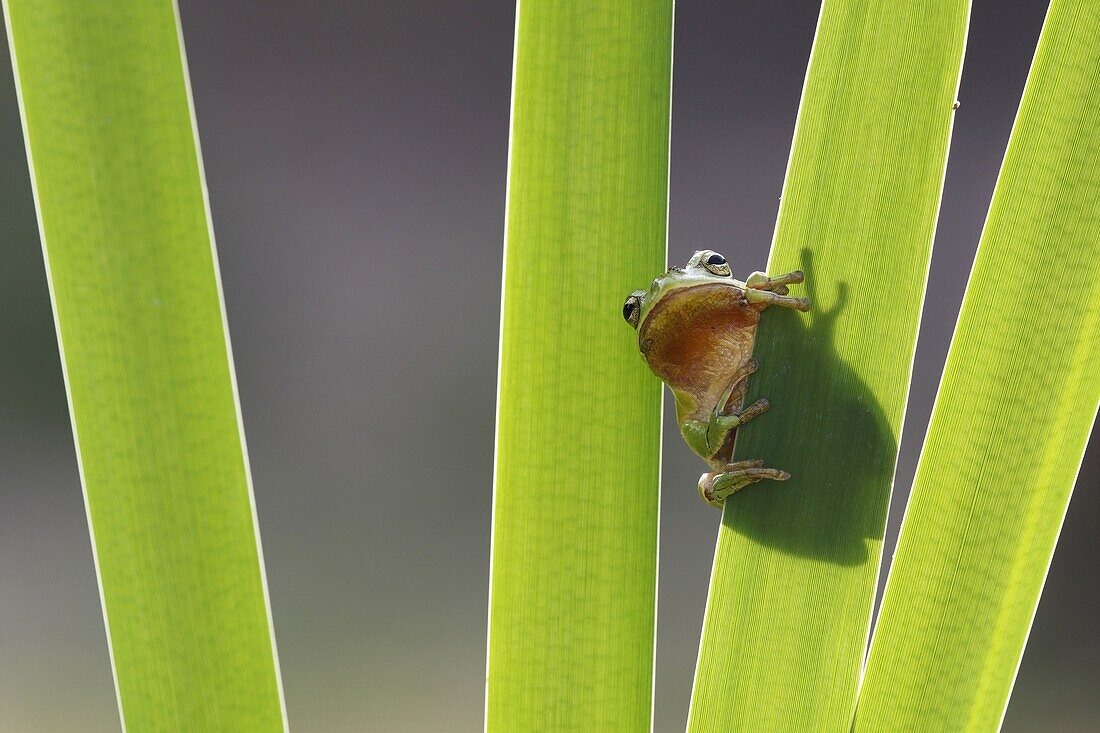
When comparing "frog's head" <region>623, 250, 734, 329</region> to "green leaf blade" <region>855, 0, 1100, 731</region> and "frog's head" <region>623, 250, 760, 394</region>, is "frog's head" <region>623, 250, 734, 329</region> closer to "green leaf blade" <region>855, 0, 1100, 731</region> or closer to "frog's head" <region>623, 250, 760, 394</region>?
"frog's head" <region>623, 250, 760, 394</region>

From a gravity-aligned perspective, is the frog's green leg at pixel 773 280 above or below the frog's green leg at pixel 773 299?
above

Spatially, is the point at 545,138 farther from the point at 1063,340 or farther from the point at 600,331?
the point at 1063,340

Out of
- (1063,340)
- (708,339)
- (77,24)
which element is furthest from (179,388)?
(1063,340)

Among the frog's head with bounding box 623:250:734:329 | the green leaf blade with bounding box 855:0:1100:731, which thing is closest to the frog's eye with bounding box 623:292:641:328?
the frog's head with bounding box 623:250:734:329

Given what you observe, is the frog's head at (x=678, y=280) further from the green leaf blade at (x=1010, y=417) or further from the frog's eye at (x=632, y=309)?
the green leaf blade at (x=1010, y=417)

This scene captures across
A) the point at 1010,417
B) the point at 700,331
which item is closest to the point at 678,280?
the point at 700,331

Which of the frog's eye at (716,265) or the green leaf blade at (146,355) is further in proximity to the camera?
the frog's eye at (716,265)

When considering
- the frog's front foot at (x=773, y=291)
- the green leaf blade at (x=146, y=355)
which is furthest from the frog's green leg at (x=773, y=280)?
the green leaf blade at (x=146, y=355)

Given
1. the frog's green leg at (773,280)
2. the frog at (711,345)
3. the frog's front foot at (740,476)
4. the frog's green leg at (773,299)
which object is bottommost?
the frog's front foot at (740,476)
